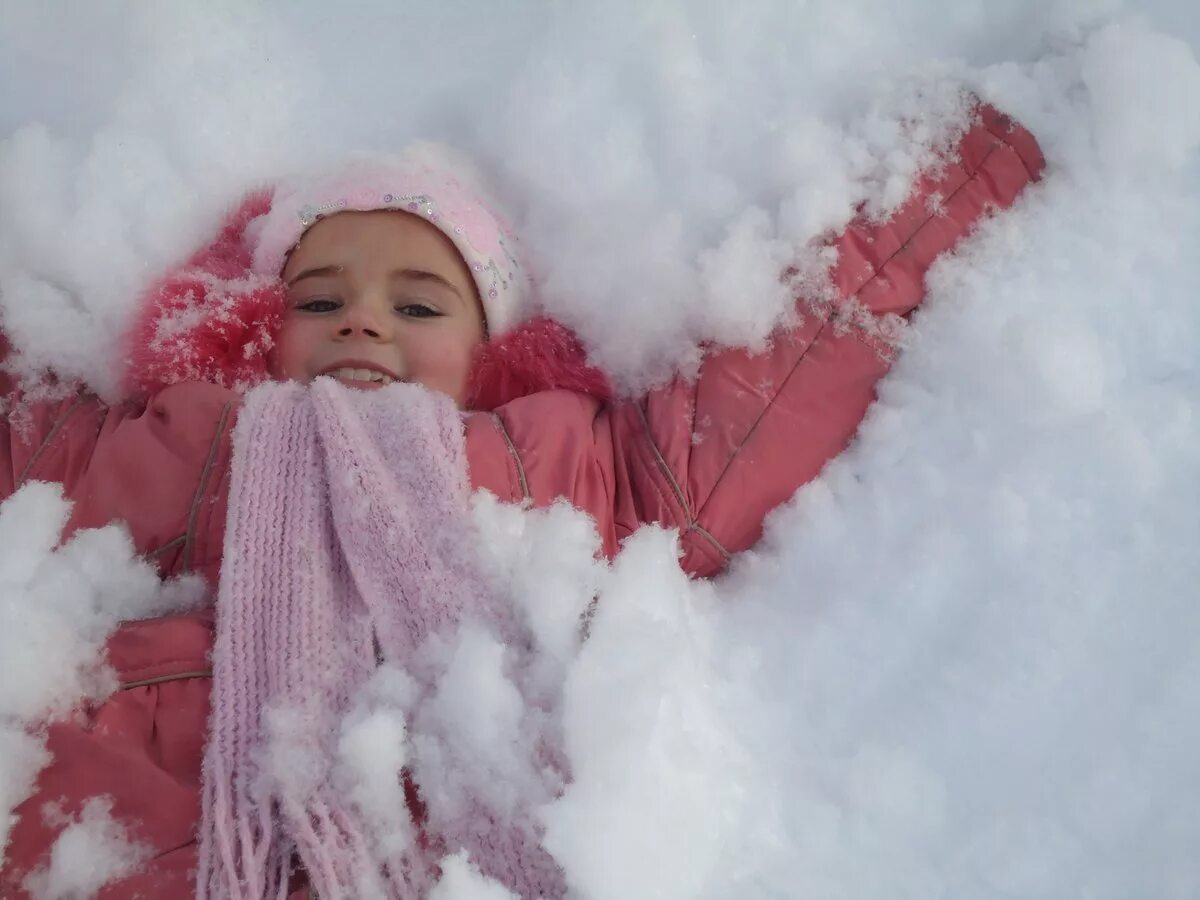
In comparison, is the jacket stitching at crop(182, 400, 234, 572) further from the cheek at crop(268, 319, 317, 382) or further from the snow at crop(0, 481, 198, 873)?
the cheek at crop(268, 319, 317, 382)

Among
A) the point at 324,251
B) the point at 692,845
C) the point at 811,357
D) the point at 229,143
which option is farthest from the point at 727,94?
the point at 692,845

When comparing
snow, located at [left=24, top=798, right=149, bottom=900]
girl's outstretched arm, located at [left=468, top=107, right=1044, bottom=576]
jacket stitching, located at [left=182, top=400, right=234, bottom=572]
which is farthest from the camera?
girl's outstretched arm, located at [left=468, top=107, right=1044, bottom=576]

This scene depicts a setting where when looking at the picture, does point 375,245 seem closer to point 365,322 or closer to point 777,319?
point 365,322

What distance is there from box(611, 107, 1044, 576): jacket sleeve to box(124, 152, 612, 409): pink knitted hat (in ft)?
0.52

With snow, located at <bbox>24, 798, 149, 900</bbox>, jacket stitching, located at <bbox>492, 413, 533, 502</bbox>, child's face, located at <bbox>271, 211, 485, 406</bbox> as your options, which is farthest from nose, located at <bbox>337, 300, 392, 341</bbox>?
snow, located at <bbox>24, 798, 149, 900</bbox>

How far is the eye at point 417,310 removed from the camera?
1.26 meters

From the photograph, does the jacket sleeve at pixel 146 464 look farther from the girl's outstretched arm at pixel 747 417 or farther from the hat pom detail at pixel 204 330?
the girl's outstretched arm at pixel 747 417

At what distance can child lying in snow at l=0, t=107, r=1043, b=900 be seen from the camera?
82 cm

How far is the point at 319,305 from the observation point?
127cm

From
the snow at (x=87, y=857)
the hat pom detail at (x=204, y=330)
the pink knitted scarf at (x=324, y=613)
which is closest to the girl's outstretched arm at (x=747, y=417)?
the pink knitted scarf at (x=324, y=613)

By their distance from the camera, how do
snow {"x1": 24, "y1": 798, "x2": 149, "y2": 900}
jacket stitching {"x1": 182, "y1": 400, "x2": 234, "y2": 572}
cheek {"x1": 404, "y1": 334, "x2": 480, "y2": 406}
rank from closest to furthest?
snow {"x1": 24, "y1": 798, "x2": 149, "y2": 900}, jacket stitching {"x1": 182, "y1": 400, "x2": 234, "y2": 572}, cheek {"x1": 404, "y1": 334, "x2": 480, "y2": 406}

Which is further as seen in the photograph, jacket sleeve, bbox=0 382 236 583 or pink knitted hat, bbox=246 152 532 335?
pink knitted hat, bbox=246 152 532 335

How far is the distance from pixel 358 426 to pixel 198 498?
198mm

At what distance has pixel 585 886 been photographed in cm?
75
